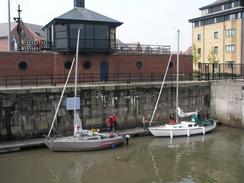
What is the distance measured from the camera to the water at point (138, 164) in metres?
17.9

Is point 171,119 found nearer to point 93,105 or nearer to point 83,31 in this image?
point 93,105

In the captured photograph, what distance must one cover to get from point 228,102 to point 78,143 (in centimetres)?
1416

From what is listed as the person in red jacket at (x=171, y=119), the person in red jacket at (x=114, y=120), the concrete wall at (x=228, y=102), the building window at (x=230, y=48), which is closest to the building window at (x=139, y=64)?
the concrete wall at (x=228, y=102)

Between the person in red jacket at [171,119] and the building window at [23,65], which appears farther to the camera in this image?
the building window at [23,65]

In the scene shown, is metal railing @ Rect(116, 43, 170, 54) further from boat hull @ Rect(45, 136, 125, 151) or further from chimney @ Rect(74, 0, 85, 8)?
boat hull @ Rect(45, 136, 125, 151)

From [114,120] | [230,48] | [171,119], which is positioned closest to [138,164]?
[114,120]

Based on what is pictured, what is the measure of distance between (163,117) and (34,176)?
45.7 ft

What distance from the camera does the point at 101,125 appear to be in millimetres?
26688

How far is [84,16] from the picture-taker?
31.0 meters

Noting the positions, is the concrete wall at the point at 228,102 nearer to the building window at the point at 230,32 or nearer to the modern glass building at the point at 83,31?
the modern glass building at the point at 83,31

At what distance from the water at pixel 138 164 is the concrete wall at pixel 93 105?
2.28m

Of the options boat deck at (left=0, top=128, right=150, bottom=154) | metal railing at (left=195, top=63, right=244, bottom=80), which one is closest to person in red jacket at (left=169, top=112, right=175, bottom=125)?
metal railing at (left=195, top=63, right=244, bottom=80)

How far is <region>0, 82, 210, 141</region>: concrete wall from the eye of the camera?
23.4 meters

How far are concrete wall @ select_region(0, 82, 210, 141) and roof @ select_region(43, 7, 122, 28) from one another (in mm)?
6947
